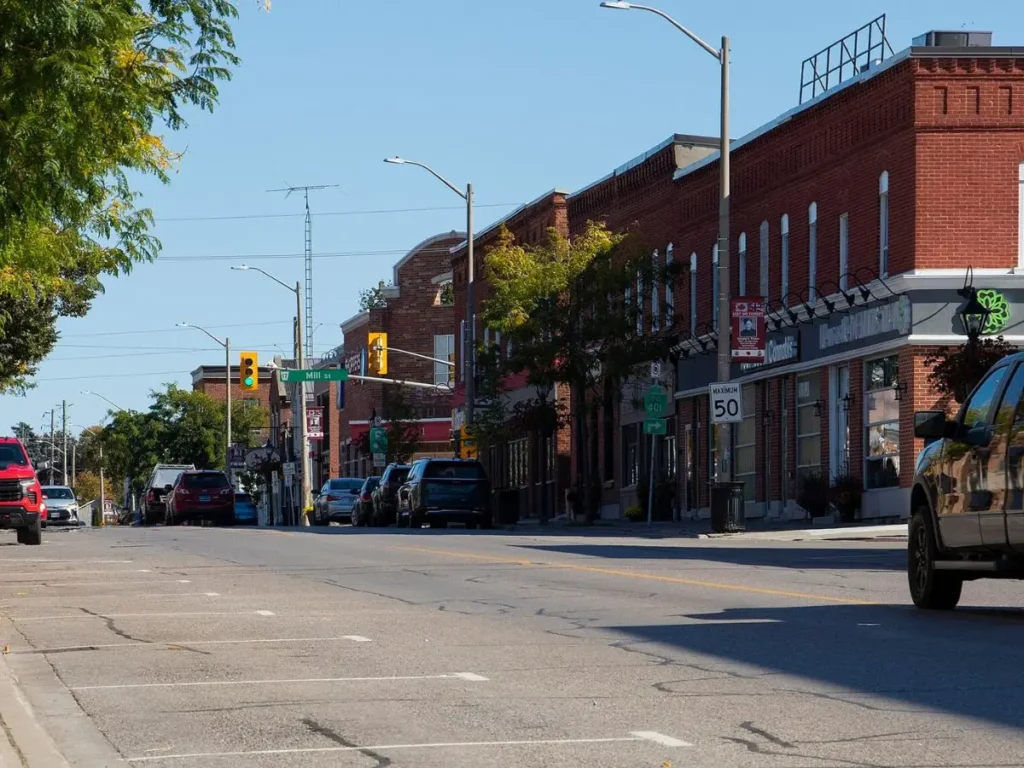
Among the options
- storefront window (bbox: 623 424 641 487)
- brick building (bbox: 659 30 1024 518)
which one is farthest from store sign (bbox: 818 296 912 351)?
storefront window (bbox: 623 424 641 487)

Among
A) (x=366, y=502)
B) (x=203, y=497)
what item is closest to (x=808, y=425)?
(x=366, y=502)

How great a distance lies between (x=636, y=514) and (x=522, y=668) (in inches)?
1544

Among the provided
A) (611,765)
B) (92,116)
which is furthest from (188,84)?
(611,765)

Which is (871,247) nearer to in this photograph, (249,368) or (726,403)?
(726,403)

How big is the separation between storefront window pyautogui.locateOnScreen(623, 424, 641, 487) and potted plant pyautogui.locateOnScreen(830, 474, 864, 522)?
15.1 meters

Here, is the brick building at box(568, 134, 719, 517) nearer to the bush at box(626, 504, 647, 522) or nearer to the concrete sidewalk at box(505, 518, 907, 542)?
the bush at box(626, 504, 647, 522)

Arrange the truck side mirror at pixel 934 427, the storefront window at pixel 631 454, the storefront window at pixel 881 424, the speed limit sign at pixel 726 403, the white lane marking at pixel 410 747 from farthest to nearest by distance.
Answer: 1. the storefront window at pixel 631 454
2. the storefront window at pixel 881 424
3. the speed limit sign at pixel 726 403
4. the truck side mirror at pixel 934 427
5. the white lane marking at pixel 410 747

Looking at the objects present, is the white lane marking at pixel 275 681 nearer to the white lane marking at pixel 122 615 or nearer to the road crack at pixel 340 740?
the road crack at pixel 340 740

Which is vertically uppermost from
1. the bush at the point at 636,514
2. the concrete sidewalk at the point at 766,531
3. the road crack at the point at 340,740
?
the bush at the point at 636,514

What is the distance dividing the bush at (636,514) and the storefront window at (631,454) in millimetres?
3341

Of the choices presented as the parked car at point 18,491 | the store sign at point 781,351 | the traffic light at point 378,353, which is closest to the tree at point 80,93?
the parked car at point 18,491

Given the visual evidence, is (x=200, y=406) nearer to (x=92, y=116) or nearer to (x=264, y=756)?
(x=92, y=116)

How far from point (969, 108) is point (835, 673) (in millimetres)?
29389

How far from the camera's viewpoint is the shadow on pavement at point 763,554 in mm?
24922
